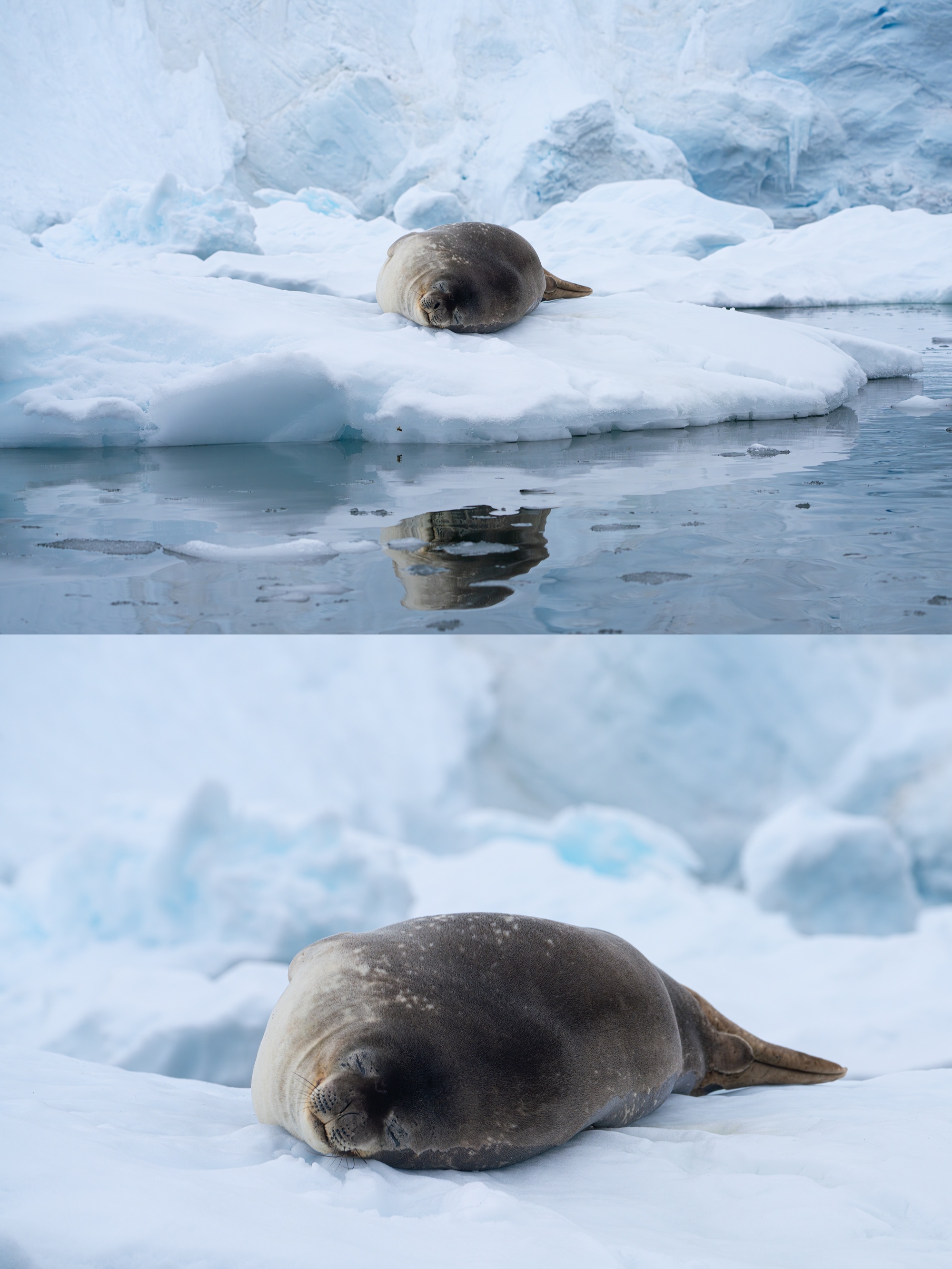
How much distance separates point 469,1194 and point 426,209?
21467 mm

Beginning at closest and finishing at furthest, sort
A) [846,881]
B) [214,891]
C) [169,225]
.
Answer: [214,891] → [846,881] → [169,225]

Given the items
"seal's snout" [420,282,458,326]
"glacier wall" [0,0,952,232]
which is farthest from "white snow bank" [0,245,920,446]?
"glacier wall" [0,0,952,232]

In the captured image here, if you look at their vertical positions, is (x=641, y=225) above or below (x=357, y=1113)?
above

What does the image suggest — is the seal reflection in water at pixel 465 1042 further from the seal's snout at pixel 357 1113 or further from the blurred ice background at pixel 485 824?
the blurred ice background at pixel 485 824

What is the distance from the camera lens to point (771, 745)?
154 inches

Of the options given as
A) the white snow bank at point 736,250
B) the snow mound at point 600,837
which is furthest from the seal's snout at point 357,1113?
the white snow bank at point 736,250

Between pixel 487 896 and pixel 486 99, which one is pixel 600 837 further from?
pixel 486 99

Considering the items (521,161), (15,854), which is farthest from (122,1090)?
(521,161)

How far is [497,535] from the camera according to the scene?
10.9ft

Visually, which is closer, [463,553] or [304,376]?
[463,553]

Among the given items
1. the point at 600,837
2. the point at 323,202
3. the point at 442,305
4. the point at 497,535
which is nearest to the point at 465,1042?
the point at 497,535

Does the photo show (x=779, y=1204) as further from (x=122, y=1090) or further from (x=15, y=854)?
(x=15, y=854)

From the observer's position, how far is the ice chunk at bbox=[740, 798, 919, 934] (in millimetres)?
3551

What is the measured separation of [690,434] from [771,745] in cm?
198
